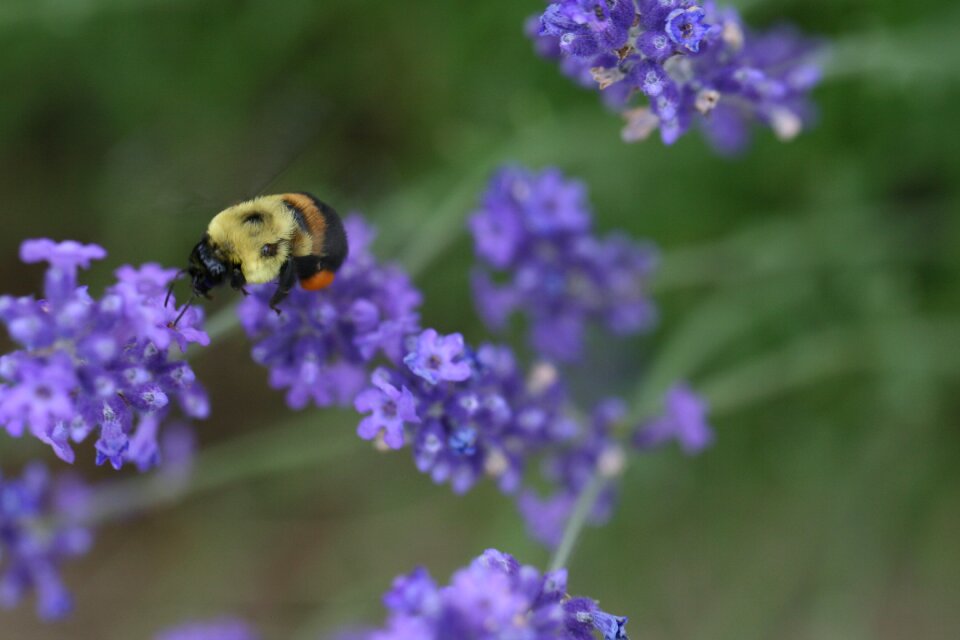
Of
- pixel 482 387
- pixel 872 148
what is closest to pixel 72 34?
pixel 482 387

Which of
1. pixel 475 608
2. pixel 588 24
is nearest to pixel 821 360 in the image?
pixel 588 24

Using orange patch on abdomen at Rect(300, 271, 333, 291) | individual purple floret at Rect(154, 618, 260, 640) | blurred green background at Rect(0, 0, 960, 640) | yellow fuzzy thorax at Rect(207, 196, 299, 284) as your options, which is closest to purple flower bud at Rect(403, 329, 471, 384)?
orange patch on abdomen at Rect(300, 271, 333, 291)

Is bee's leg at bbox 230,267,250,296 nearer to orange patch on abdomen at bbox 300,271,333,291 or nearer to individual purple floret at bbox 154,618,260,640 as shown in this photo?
orange patch on abdomen at bbox 300,271,333,291

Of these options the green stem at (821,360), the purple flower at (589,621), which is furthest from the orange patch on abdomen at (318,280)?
the green stem at (821,360)

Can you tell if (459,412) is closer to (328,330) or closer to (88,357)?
(328,330)

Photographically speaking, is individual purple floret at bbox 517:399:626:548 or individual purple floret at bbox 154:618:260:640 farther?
individual purple floret at bbox 154:618:260:640
